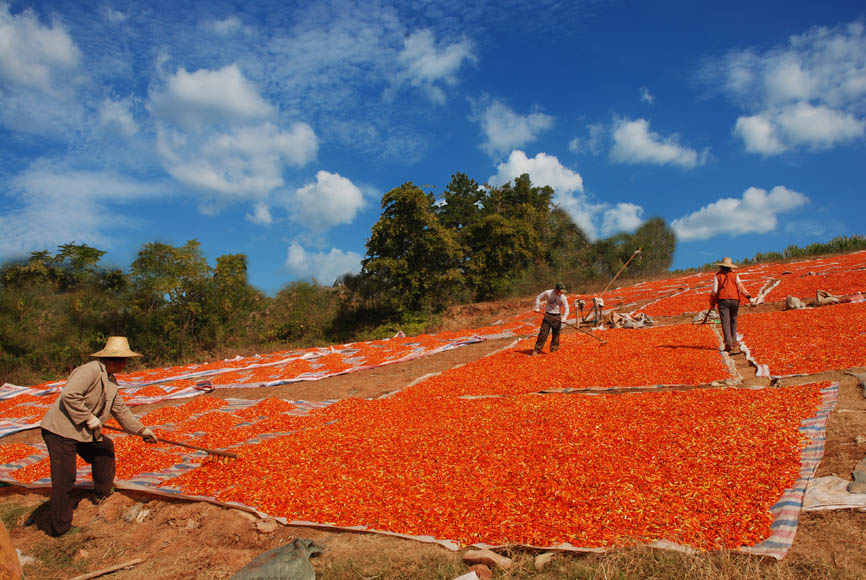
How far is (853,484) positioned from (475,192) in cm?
2671

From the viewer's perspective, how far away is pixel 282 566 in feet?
9.09

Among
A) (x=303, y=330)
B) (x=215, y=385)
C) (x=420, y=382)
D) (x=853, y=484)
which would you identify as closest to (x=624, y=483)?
(x=853, y=484)

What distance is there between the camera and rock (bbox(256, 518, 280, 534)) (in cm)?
342

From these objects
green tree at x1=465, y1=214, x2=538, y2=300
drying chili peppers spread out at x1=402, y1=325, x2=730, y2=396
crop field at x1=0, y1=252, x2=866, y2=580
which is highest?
green tree at x1=465, y1=214, x2=538, y2=300

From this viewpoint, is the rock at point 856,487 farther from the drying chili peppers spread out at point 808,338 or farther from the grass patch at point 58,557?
the grass patch at point 58,557

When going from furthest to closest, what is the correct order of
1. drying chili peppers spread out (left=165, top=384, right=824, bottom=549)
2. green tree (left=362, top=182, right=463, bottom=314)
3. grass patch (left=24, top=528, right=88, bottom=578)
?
1. green tree (left=362, top=182, right=463, bottom=314)
2. grass patch (left=24, top=528, right=88, bottom=578)
3. drying chili peppers spread out (left=165, top=384, right=824, bottom=549)

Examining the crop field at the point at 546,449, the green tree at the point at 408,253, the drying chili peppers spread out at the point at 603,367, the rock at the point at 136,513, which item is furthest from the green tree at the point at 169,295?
the rock at the point at 136,513

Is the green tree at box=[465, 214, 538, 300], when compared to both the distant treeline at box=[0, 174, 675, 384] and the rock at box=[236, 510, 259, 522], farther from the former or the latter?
the rock at box=[236, 510, 259, 522]

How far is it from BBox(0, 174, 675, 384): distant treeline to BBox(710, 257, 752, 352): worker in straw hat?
11540 mm

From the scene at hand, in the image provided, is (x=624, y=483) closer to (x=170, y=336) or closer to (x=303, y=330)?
(x=170, y=336)

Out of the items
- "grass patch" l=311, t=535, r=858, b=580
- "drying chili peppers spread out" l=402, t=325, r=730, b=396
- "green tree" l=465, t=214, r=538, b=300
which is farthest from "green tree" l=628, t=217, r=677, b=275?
"grass patch" l=311, t=535, r=858, b=580

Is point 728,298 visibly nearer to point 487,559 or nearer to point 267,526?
point 487,559

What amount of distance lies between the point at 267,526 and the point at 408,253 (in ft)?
54.2

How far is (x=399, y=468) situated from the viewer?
391 centimetres
